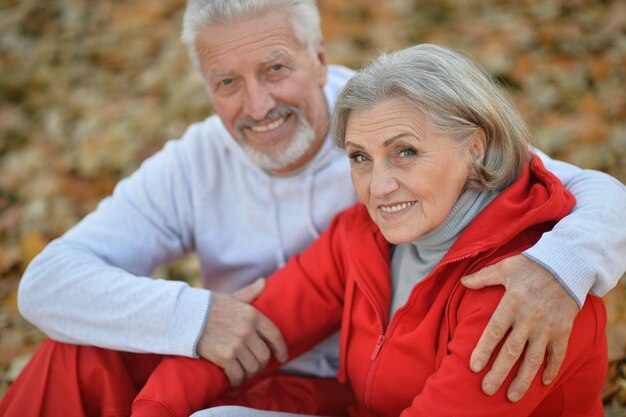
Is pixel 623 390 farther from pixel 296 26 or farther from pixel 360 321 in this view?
pixel 296 26

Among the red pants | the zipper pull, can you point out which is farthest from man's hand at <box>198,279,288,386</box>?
the zipper pull

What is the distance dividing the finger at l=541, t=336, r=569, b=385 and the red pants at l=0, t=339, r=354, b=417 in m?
0.95

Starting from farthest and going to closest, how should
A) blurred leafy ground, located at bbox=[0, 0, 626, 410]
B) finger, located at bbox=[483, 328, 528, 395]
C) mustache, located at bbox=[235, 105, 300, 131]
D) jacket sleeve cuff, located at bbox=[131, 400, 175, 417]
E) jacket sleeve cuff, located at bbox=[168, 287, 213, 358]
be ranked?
blurred leafy ground, located at bbox=[0, 0, 626, 410] < mustache, located at bbox=[235, 105, 300, 131] < jacket sleeve cuff, located at bbox=[168, 287, 213, 358] < jacket sleeve cuff, located at bbox=[131, 400, 175, 417] < finger, located at bbox=[483, 328, 528, 395]

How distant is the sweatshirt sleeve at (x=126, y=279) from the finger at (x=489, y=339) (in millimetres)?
925

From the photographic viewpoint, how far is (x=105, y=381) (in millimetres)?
2309

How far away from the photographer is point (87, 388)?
2.33 metres

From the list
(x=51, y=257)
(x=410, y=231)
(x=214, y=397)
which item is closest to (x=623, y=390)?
(x=410, y=231)

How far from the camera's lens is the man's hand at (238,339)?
7.43 ft

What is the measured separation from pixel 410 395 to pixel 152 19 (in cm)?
510

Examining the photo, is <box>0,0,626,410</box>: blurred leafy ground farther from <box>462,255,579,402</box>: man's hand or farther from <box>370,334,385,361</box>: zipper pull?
<box>462,255,579,402</box>: man's hand

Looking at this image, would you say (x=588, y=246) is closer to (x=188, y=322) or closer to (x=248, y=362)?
(x=248, y=362)

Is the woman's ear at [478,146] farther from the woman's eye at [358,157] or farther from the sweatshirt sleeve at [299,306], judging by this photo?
the sweatshirt sleeve at [299,306]

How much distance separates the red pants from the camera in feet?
7.54

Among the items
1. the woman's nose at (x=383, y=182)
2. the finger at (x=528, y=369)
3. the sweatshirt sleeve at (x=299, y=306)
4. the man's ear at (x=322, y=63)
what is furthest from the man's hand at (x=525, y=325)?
the man's ear at (x=322, y=63)
